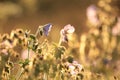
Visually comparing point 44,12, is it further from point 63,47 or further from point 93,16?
point 63,47

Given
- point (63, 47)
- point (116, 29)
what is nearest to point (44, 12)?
point (116, 29)

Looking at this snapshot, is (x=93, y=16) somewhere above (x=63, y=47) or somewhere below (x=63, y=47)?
above

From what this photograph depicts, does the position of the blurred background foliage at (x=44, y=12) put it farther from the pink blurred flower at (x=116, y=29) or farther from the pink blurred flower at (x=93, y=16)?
the pink blurred flower at (x=116, y=29)

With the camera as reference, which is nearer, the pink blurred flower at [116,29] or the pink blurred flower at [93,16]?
the pink blurred flower at [116,29]

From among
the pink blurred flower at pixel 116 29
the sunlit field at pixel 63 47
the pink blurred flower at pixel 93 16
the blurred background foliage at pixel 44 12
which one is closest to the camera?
the sunlit field at pixel 63 47

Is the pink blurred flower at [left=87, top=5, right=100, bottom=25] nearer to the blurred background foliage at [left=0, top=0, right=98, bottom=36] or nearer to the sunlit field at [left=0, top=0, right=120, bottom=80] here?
the sunlit field at [left=0, top=0, right=120, bottom=80]

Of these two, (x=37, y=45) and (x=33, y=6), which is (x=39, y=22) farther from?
(x=37, y=45)

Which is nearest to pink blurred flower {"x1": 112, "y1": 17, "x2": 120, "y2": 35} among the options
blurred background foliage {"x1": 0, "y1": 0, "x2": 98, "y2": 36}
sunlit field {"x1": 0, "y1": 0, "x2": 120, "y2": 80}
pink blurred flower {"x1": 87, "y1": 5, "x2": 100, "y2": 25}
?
sunlit field {"x1": 0, "y1": 0, "x2": 120, "y2": 80}

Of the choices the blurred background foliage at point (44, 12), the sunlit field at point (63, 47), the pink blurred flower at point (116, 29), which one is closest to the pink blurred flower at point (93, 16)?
the sunlit field at point (63, 47)

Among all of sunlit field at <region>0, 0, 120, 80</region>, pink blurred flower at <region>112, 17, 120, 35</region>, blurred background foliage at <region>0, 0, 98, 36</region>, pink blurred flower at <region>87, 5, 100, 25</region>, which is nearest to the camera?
sunlit field at <region>0, 0, 120, 80</region>
